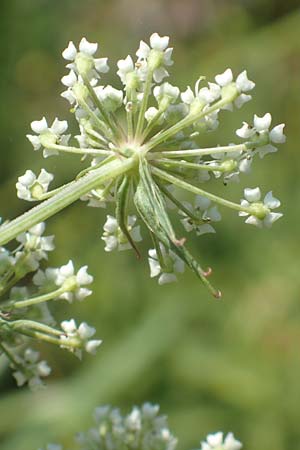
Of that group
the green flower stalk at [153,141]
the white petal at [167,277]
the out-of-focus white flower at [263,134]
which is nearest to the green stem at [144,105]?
the green flower stalk at [153,141]

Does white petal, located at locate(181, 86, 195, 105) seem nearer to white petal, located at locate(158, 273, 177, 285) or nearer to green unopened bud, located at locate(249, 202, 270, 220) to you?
green unopened bud, located at locate(249, 202, 270, 220)

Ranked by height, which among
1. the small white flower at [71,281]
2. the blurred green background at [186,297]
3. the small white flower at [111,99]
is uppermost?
the blurred green background at [186,297]

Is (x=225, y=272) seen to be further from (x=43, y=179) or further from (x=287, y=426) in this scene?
(x=43, y=179)

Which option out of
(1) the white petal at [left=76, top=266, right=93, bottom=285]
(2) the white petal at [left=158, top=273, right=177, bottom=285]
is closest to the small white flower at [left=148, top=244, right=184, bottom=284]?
(2) the white petal at [left=158, top=273, right=177, bottom=285]

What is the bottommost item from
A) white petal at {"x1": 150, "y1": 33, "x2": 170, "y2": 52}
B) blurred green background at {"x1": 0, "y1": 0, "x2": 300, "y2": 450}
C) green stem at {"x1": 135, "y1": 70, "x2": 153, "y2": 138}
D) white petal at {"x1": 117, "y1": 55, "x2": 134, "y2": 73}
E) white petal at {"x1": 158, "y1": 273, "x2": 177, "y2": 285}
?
white petal at {"x1": 158, "y1": 273, "x2": 177, "y2": 285}

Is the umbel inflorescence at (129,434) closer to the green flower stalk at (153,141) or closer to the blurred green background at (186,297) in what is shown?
the green flower stalk at (153,141)

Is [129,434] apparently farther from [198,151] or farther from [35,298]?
[198,151]
